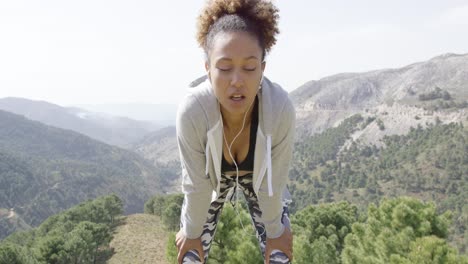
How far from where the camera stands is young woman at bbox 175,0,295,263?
235 centimetres

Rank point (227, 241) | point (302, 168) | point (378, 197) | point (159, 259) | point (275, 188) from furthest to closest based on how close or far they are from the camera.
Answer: point (302, 168) < point (378, 197) < point (159, 259) < point (227, 241) < point (275, 188)

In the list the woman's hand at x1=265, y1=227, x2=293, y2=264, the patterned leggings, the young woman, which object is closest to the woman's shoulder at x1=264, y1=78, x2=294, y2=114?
the young woman

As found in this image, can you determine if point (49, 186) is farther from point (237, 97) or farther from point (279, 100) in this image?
point (237, 97)

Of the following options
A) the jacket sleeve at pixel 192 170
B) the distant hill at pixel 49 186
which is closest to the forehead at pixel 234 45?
the jacket sleeve at pixel 192 170

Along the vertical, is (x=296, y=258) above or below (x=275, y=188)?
below

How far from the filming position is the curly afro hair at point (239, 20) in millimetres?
2379

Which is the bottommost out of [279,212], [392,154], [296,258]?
[392,154]

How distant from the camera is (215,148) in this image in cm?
261

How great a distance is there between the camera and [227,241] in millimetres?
13188

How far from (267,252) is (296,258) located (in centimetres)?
1116

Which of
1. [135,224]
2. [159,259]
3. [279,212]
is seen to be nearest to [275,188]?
[279,212]

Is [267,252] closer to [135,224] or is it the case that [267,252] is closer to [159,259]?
[159,259]

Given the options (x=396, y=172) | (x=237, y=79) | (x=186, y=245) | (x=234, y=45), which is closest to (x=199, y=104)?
(x=237, y=79)

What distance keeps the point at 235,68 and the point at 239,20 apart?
0.31m
